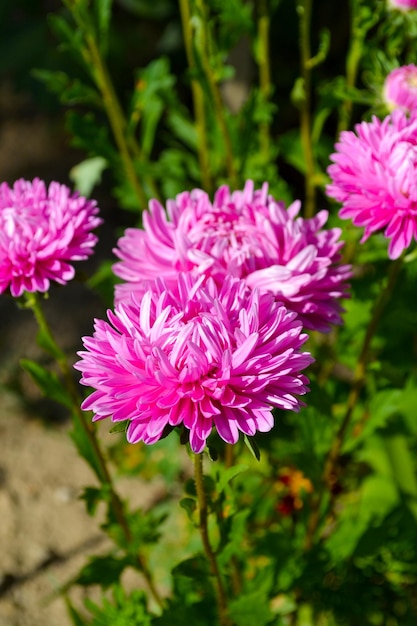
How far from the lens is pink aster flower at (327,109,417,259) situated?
901mm

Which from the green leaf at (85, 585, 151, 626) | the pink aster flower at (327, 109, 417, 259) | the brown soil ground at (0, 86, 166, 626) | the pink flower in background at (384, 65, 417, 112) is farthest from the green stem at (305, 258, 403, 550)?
the brown soil ground at (0, 86, 166, 626)

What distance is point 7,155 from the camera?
10.3 ft

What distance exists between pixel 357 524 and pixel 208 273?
811 mm

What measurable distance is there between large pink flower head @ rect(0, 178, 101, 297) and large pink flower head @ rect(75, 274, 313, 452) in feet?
0.70

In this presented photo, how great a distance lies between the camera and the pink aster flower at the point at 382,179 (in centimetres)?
90

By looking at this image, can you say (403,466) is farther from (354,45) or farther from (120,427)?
(120,427)

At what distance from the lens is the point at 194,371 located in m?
0.74

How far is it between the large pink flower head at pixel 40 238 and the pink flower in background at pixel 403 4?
652mm

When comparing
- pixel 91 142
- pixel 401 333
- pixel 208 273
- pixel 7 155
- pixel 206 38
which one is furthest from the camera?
pixel 7 155

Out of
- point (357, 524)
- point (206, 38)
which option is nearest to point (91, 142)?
point (206, 38)

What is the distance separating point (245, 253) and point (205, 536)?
349mm

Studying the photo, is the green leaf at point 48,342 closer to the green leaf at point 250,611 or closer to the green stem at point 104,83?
the green leaf at point 250,611

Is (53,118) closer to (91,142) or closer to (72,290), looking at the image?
(72,290)

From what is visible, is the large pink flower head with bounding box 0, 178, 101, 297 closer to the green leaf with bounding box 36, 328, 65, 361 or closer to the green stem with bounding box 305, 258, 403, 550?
the green leaf with bounding box 36, 328, 65, 361
